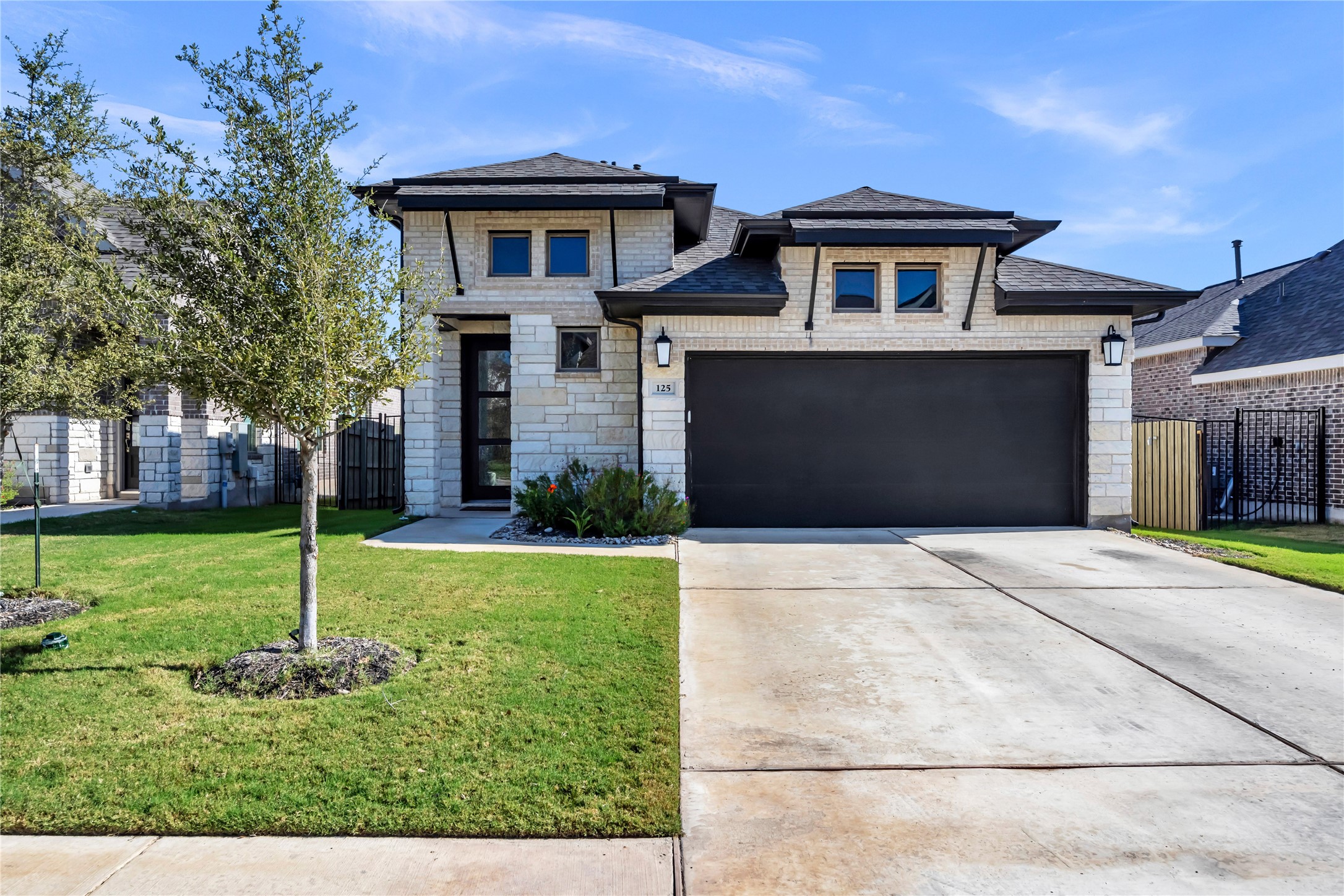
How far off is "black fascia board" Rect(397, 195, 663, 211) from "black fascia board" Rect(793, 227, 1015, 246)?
8.51ft

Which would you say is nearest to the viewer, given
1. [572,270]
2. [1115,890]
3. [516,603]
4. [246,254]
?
[1115,890]

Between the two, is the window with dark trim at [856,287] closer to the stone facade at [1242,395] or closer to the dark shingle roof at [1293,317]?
the dark shingle roof at [1293,317]

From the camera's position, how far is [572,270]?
12672mm

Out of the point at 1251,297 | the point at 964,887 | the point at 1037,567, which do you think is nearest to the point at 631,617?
the point at 964,887

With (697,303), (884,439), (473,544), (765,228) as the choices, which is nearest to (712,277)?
(697,303)

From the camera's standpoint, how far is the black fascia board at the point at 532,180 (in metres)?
12.2

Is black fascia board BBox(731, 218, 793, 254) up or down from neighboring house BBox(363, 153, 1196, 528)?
up

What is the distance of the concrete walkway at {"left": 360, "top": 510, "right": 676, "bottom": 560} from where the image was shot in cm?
909

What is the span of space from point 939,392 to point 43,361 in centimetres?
1093

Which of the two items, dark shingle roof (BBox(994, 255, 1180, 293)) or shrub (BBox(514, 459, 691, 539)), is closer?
shrub (BBox(514, 459, 691, 539))

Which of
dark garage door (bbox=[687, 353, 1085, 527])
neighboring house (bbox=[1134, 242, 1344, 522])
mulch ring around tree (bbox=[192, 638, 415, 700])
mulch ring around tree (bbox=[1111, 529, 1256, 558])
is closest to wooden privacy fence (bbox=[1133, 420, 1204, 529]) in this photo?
mulch ring around tree (bbox=[1111, 529, 1256, 558])

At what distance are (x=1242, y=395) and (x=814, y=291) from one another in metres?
10.3

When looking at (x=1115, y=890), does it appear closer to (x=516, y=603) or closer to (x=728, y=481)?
(x=516, y=603)

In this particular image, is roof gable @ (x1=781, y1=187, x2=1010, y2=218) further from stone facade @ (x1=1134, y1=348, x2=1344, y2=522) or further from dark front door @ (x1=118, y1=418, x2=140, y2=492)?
dark front door @ (x1=118, y1=418, x2=140, y2=492)
